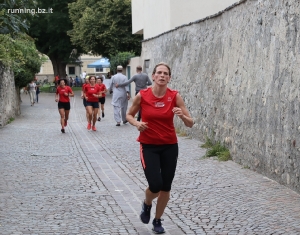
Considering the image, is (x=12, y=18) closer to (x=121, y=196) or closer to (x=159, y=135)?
(x=121, y=196)

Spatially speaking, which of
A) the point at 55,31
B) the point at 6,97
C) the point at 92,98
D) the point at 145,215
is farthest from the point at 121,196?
the point at 55,31

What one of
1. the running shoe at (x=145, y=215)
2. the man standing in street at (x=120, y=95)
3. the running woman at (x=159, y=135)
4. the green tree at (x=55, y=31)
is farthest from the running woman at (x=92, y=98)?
the green tree at (x=55, y=31)

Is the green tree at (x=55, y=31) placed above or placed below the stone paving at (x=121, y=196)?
above

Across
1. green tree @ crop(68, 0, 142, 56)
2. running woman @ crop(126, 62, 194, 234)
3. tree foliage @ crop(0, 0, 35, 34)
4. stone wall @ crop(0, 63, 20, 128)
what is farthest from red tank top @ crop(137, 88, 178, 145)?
green tree @ crop(68, 0, 142, 56)

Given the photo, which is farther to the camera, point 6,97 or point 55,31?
point 55,31

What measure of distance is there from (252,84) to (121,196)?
3301mm

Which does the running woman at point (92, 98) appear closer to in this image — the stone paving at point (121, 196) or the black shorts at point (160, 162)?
the stone paving at point (121, 196)

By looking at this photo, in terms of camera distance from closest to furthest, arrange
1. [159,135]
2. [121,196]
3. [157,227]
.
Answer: [159,135] < [157,227] < [121,196]

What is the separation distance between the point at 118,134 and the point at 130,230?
414 inches

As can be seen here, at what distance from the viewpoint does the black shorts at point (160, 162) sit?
6090 millimetres

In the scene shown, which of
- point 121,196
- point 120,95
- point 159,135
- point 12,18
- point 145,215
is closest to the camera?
point 159,135

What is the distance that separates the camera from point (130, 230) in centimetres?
636

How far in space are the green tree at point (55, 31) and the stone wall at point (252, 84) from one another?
38876mm

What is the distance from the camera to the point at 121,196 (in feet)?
27.0
